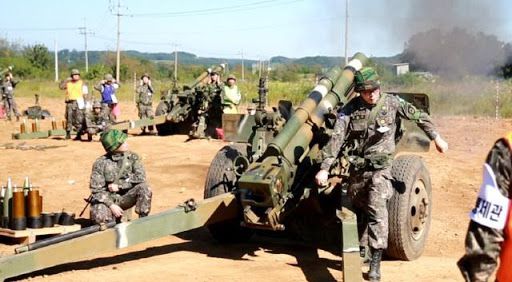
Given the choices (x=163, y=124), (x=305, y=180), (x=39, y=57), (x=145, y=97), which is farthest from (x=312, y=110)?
(x=39, y=57)

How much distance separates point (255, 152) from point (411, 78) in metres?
10.1

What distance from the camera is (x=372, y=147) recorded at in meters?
6.02

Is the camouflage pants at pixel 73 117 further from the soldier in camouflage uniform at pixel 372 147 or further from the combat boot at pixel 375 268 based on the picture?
the combat boot at pixel 375 268

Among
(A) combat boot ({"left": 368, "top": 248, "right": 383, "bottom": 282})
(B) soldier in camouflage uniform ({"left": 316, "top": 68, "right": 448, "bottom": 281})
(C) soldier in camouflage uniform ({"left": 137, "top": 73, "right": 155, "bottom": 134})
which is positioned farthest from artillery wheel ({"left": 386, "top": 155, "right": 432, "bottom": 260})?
(C) soldier in camouflage uniform ({"left": 137, "top": 73, "right": 155, "bottom": 134})

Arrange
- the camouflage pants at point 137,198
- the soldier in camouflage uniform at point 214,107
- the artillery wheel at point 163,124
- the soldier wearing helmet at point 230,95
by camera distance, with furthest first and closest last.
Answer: the artillery wheel at point 163,124 → the soldier in camouflage uniform at point 214,107 → the soldier wearing helmet at point 230,95 → the camouflage pants at point 137,198

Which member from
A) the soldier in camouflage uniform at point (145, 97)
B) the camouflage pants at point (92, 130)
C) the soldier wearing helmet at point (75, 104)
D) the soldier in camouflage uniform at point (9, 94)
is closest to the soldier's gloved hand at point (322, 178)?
the camouflage pants at point (92, 130)

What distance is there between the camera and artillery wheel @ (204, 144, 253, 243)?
702cm

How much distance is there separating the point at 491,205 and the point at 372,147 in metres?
3.48

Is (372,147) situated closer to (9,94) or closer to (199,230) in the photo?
(199,230)

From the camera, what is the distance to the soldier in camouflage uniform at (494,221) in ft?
8.38

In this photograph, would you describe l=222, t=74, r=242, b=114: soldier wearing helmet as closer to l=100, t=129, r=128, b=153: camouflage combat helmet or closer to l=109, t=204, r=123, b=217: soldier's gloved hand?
l=100, t=129, r=128, b=153: camouflage combat helmet

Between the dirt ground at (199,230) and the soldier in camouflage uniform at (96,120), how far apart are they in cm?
48

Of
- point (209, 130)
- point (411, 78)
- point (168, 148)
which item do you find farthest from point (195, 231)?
point (411, 78)

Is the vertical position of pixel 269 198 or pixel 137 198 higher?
pixel 269 198
